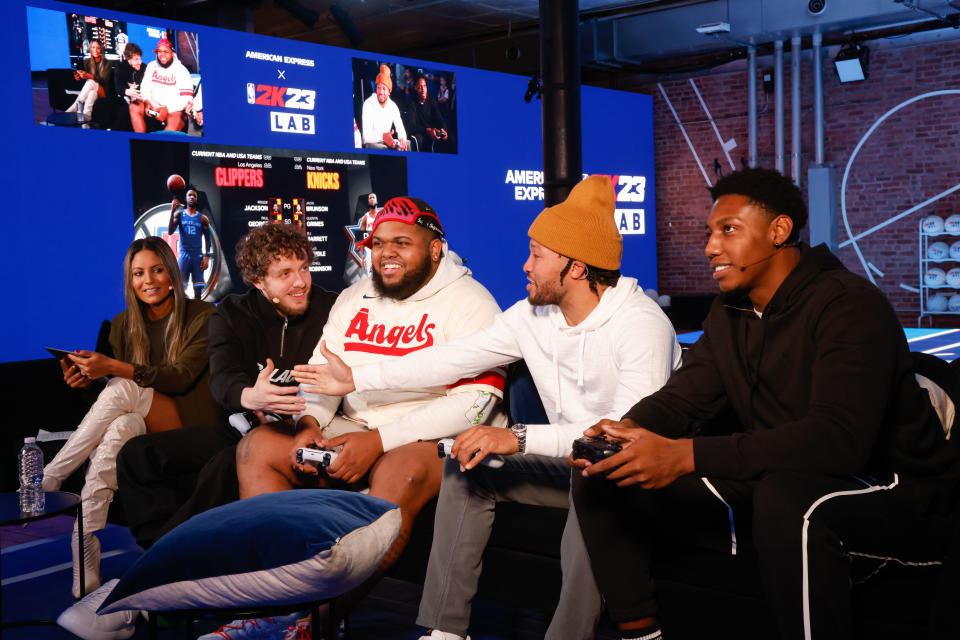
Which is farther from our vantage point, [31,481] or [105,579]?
[105,579]

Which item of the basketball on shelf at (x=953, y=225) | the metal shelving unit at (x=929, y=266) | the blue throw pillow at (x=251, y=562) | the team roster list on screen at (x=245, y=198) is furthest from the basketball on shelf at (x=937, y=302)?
the blue throw pillow at (x=251, y=562)

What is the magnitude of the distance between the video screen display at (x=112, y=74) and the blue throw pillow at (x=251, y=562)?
5.50 meters

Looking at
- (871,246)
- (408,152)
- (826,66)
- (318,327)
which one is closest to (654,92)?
(826,66)

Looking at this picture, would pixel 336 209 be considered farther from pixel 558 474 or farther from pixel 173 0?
pixel 558 474

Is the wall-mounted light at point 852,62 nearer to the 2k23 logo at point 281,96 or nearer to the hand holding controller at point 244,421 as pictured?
the 2k23 logo at point 281,96

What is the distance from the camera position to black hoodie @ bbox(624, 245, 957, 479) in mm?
1819

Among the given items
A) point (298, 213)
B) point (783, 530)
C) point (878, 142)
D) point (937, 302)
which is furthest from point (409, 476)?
point (878, 142)

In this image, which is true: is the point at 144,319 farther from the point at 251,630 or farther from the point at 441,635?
the point at 441,635

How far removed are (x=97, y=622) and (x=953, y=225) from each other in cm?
959

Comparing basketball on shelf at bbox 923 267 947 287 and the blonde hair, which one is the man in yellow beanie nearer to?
the blonde hair

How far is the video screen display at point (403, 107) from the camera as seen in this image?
848 cm

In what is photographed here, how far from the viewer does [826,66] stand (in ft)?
35.0

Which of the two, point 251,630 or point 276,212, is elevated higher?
point 276,212

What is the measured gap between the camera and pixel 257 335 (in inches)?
128
